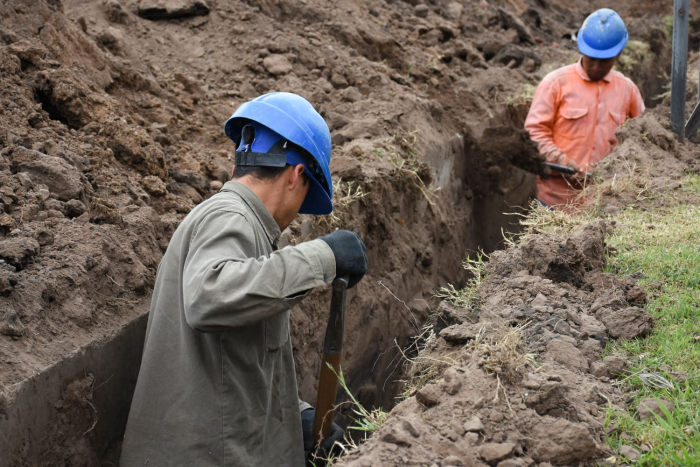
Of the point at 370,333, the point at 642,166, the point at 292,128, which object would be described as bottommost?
the point at 370,333

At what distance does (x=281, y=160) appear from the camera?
2.67 meters

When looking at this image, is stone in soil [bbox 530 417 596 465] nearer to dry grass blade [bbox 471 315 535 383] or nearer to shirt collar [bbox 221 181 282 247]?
dry grass blade [bbox 471 315 535 383]

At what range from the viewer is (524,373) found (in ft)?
8.51

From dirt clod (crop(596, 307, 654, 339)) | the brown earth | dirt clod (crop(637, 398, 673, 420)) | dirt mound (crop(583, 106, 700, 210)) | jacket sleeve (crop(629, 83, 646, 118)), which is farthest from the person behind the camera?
jacket sleeve (crop(629, 83, 646, 118))

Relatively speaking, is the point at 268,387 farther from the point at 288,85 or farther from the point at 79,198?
the point at 288,85

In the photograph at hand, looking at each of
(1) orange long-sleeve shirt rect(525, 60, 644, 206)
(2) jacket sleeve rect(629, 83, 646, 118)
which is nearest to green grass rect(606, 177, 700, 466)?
(1) orange long-sleeve shirt rect(525, 60, 644, 206)

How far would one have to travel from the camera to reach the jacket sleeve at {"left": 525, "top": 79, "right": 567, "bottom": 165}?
6.43 metres

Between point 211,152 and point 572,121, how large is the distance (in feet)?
11.0

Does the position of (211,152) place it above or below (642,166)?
below

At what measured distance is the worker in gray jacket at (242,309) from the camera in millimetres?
2328

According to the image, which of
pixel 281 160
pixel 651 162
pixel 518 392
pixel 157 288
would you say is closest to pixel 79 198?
pixel 157 288

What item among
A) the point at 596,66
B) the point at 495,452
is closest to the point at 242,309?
the point at 495,452

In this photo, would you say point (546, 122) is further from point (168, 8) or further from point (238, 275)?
point (238, 275)

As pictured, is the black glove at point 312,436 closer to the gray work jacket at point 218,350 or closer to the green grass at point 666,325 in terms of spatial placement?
the gray work jacket at point 218,350
